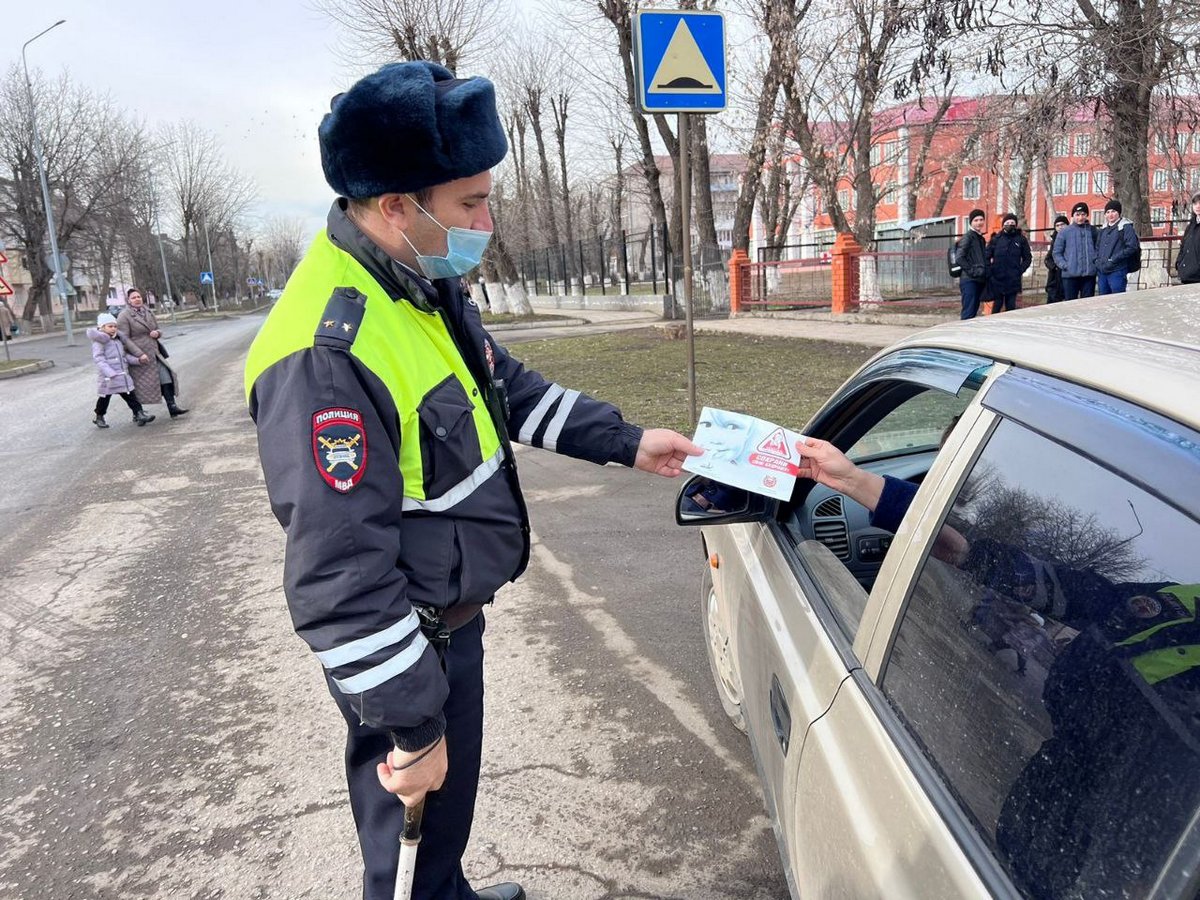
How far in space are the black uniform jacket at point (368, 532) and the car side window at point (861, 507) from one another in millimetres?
787

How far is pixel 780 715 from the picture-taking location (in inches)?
71.3

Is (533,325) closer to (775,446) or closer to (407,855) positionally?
(775,446)

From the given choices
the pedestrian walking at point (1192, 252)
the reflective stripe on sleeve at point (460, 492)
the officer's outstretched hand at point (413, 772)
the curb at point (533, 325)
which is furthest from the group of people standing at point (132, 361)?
the curb at point (533, 325)

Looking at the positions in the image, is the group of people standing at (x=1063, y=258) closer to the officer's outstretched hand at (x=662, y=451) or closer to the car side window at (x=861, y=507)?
the car side window at (x=861, y=507)

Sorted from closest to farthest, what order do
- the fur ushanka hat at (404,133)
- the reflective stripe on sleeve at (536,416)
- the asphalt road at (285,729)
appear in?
the fur ushanka hat at (404,133)
the reflective stripe on sleeve at (536,416)
the asphalt road at (285,729)

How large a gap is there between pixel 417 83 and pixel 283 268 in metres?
135

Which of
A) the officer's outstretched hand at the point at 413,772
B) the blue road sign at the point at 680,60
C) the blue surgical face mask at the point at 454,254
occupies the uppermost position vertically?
the blue road sign at the point at 680,60

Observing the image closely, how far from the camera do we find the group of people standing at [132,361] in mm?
10070

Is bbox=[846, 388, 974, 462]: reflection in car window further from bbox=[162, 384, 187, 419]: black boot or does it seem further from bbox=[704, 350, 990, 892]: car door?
bbox=[162, 384, 187, 419]: black boot

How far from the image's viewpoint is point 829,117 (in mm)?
20703

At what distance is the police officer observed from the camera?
54.8 inches

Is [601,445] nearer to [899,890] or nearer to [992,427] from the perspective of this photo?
[992,427]

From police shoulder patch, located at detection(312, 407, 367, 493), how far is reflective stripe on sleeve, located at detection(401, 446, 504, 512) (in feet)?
0.47

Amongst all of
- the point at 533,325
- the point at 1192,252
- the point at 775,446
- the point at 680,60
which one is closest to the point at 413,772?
the point at 775,446
